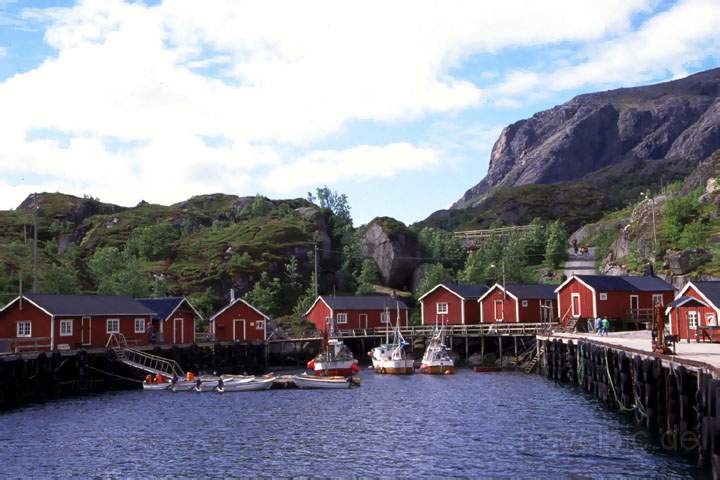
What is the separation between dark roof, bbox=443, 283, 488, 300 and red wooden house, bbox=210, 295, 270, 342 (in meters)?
22.9

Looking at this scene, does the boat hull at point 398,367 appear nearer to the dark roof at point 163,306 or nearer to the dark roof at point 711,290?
the dark roof at point 163,306

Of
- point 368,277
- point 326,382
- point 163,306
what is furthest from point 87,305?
point 368,277

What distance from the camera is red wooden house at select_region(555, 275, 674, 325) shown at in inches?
2975

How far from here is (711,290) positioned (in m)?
54.2

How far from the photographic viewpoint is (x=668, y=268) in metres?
99.0

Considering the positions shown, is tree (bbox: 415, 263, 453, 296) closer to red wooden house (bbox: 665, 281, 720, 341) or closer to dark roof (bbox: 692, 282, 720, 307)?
red wooden house (bbox: 665, 281, 720, 341)

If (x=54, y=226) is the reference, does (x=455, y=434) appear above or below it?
below

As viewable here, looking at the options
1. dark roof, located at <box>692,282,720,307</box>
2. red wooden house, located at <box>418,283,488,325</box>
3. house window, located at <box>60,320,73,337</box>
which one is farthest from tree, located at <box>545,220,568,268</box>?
house window, located at <box>60,320,73,337</box>

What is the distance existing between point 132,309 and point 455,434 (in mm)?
39618

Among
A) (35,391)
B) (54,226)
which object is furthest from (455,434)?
(54,226)

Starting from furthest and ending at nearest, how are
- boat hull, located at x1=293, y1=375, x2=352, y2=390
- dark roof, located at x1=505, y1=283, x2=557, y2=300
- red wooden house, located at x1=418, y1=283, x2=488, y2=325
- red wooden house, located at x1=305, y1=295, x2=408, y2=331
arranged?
red wooden house, located at x1=305, y1=295, x2=408, y2=331
red wooden house, located at x1=418, y1=283, x2=488, y2=325
dark roof, located at x1=505, y1=283, x2=557, y2=300
boat hull, located at x1=293, y1=375, x2=352, y2=390

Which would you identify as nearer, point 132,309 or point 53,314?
point 53,314

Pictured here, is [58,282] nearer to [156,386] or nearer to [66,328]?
[66,328]

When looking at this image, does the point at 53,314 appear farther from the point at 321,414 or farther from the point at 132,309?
the point at 321,414
